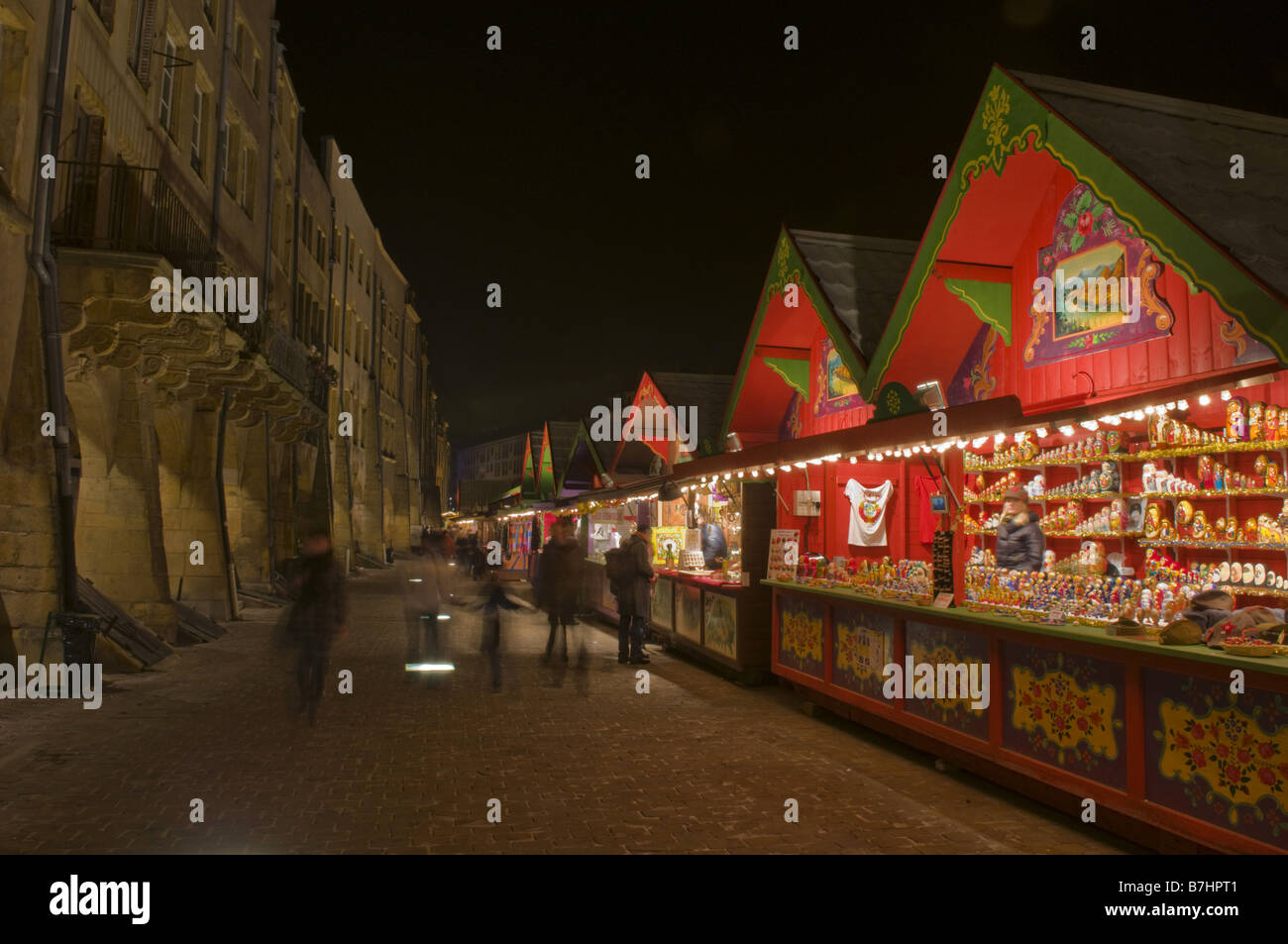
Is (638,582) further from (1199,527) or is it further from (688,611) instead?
(1199,527)

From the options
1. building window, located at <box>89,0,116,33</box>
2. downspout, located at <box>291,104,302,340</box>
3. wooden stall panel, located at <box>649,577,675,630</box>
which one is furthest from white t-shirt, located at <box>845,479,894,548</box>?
downspout, located at <box>291,104,302,340</box>

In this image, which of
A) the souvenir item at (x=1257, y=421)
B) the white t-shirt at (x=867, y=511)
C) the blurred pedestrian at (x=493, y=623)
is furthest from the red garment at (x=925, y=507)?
the blurred pedestrian at (x=493, y=623)

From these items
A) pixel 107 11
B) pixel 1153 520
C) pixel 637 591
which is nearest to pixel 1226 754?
pixel 1153 520

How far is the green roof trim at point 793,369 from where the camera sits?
52.3ft

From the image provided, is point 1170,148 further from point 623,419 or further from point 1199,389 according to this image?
point 623,419

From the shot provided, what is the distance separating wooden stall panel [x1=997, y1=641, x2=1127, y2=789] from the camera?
5.68 m

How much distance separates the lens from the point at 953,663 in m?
7.43

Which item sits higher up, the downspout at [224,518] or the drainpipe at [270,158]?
the drainpipe at [270,158]

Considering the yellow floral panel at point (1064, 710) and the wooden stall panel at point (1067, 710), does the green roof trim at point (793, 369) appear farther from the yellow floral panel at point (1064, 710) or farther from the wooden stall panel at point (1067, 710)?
the yellow floral panel at point (1064, 710)

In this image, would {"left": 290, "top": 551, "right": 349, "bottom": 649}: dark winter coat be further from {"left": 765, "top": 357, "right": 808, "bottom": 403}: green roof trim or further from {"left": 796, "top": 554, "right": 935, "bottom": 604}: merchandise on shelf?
{"left": 765, "top": 357, "right": 808, "bottom": 403}: green roof trim

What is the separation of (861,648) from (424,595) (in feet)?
19.9

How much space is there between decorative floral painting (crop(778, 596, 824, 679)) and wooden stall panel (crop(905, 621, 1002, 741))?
1.80 metres

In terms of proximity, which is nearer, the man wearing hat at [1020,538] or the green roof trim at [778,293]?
the man wearing hat at [1020,538]

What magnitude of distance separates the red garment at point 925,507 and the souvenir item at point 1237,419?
16.3 ft
